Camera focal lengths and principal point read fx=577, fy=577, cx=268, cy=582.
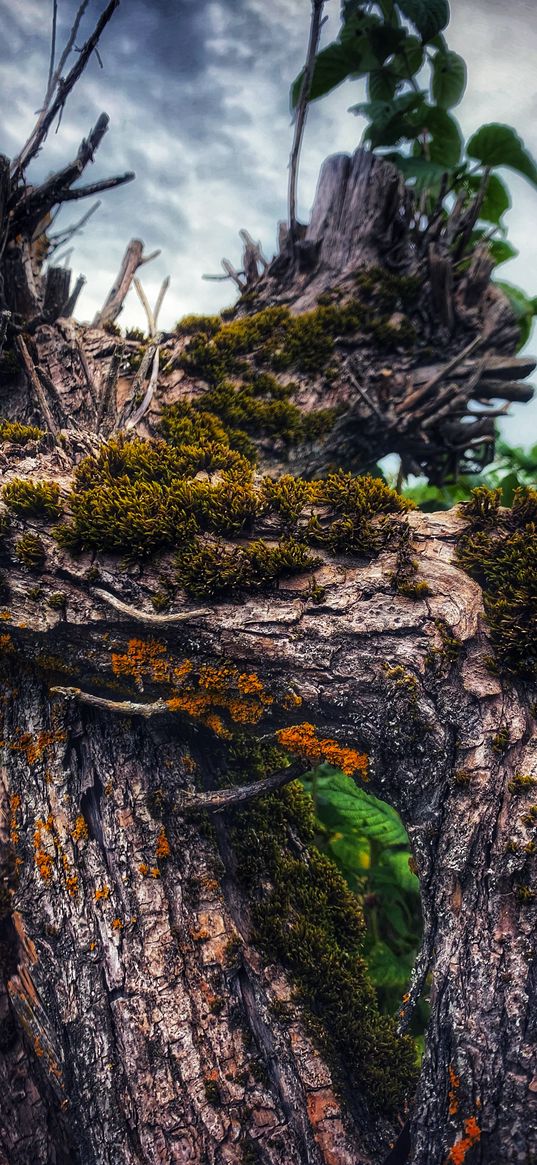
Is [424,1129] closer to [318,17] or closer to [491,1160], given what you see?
[491,1160]

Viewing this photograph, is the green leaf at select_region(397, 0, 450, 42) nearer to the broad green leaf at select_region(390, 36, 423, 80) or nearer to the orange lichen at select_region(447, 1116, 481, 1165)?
the broad green leaf at select_region(390, 36, 423, 80)

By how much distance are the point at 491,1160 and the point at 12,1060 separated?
2422mm

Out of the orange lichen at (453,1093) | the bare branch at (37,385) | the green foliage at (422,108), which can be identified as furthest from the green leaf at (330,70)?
the orange lichen at (453,1093)

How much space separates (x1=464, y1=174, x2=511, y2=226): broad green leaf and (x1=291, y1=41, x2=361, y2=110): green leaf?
1632 millimetres

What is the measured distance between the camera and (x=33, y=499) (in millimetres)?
3330

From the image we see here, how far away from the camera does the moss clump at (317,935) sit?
10.6 ft

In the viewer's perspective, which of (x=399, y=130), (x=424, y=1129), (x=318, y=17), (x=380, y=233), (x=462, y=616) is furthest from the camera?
Result: (x=399, y=130)

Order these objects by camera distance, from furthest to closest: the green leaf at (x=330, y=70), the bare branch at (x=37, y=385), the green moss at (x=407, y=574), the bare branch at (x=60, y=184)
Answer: the green leaf at (x=330, y=70) < the bare branch at (x=60, y=184) < the bare branch at (x=37, y=385) < the green moss at (x=407, y=574)

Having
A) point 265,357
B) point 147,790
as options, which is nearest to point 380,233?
point 265,357

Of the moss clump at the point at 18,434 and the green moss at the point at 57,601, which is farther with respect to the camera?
the moss clump at the point at 18,434

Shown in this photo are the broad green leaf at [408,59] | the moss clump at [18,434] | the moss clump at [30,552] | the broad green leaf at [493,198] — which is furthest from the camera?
the broad green leaf at [493,198]

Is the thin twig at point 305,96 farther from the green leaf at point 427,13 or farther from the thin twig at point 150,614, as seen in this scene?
the thin twig at point 150,614

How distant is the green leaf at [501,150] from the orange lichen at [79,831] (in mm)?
6857

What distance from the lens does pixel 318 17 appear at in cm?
446
